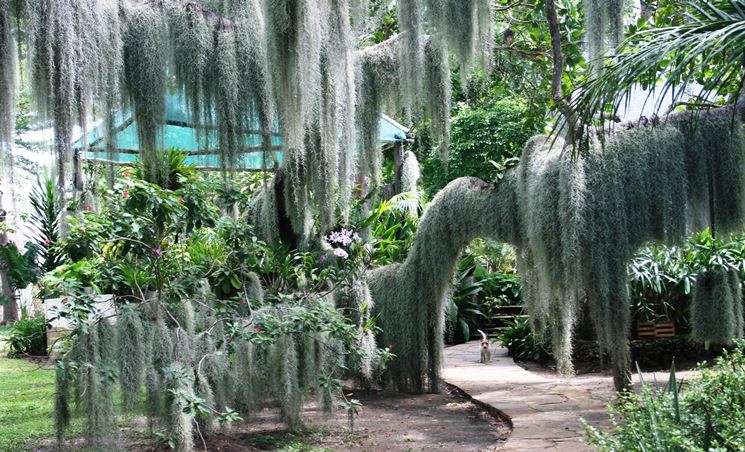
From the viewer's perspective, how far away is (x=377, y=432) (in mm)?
5152

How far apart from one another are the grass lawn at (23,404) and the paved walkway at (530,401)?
3.05 meters

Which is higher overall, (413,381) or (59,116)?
(59,116)

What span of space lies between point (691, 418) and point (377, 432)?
270cm

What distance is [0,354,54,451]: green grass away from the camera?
15.9 ft

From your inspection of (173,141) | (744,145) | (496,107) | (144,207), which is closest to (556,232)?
(744,145)

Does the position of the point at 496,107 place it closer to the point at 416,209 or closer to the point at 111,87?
the point at 416,209

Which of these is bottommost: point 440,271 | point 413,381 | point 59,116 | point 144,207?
point 413,381

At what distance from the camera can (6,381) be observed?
7164mm

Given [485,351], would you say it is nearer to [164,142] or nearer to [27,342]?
[164,142]

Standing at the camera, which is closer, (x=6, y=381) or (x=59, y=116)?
(x=59, y=116)

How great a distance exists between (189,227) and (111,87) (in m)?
1.05

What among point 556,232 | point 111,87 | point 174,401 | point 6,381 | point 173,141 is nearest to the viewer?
point 174,401

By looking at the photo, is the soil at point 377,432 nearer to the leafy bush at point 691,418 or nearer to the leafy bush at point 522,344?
the leafy bush at point 691,418

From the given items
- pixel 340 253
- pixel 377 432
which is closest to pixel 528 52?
pixel 340 253
